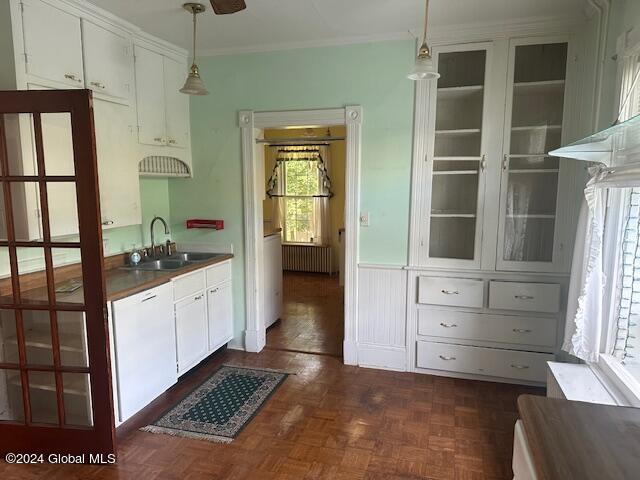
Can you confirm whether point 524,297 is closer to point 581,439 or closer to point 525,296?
point 525,296

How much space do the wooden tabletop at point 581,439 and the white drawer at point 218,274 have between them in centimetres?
256

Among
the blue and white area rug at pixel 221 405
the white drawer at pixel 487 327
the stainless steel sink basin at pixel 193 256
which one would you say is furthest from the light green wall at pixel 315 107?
the blue and white area rug at pixel 221 405

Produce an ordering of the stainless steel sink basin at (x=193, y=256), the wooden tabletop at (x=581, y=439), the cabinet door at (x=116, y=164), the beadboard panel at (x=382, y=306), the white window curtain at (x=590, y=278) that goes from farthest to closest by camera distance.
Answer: the stainless steel sink basin at (x=193, y=256) → the beadboard panel at (x=382, y=306) → the cabinet door at (x=116, y=164) → the white window curtain at (x=590, y=278) → the wooden tabletop at (x=581, y=439)

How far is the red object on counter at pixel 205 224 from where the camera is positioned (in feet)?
12.2

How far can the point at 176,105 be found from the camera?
11.5 ft

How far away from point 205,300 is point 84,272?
1.31m

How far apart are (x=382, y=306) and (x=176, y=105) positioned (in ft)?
7.86

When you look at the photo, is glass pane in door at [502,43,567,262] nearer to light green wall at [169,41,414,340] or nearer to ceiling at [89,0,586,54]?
ceiling at [89,0,586,54]

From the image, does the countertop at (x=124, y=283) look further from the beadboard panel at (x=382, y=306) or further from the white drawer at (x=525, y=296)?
the white drawer at (x=525, y=296)

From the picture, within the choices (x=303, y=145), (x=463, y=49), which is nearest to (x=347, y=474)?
(x=463, y=49)

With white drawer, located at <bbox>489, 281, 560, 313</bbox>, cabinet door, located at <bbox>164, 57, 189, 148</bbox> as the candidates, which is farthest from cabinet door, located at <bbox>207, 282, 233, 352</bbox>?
white drawer, located at <bbox>489, 281, 560, 313</bbox>

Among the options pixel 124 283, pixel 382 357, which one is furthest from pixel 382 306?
pixel 124 283

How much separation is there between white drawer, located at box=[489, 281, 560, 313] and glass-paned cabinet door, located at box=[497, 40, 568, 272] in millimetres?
135

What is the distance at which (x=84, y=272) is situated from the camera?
84.3 inches
